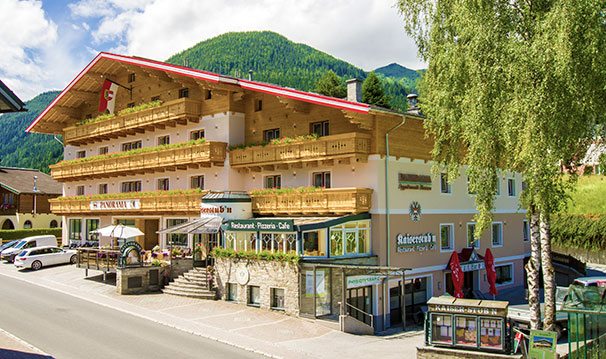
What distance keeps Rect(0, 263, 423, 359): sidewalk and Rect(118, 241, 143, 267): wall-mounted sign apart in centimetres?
175

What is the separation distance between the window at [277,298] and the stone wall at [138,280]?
7821 mm

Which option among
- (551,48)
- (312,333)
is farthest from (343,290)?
(551,48)

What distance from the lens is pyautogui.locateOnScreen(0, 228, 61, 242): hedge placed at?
2229 inches

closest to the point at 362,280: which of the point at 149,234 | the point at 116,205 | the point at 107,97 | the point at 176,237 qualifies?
the point at 176,237

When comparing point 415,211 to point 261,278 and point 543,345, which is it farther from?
point 543,345

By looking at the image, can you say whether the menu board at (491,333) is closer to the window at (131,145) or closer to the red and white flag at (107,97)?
the window at (131,145)

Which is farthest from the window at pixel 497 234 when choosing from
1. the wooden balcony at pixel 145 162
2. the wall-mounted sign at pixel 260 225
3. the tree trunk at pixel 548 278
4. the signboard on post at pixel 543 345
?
the signboard on post at pixel 543 345

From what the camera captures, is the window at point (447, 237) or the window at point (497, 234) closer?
the window at point (447, 237)

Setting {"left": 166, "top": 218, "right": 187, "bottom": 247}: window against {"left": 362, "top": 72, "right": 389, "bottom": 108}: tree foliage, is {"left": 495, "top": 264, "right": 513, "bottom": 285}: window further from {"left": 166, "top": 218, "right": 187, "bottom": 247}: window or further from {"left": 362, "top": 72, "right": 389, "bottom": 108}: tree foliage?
{"left": 362, "top": 72, "right": 389, "bottom": 108}: tree foliage

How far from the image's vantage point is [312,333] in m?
23.1

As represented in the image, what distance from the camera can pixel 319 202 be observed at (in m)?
27.8

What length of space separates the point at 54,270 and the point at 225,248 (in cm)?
1558

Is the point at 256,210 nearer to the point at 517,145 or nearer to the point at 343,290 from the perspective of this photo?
the point at 343,290

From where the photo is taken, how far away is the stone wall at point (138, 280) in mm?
30156
